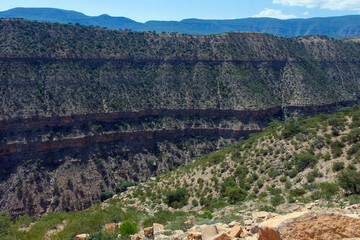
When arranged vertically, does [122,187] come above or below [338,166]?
below

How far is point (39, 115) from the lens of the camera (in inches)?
1834

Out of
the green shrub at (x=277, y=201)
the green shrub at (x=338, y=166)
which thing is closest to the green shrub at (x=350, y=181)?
the green shrub at (x=338, y=166)

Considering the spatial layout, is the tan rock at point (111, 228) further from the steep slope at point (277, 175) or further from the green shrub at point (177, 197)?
the green shrub at point (177, 197)

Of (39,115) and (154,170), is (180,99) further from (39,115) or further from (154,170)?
(39,115)

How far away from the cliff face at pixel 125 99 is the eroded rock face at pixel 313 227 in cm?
3694

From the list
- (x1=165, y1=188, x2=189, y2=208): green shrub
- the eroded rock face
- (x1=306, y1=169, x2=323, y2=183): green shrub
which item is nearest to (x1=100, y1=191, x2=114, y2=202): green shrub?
(x1=165, y1=188, x2=189, y2=208): green shrub

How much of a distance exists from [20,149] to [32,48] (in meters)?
20.6

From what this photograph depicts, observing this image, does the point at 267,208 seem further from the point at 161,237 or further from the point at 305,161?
the point at 305,161

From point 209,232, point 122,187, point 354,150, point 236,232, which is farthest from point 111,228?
point 122,187

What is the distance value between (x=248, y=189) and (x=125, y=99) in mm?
33136

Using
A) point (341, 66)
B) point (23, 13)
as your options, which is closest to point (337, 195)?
point (341, 66)

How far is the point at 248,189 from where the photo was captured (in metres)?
28.4

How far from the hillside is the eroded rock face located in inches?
171

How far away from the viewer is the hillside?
2038 centimetres
